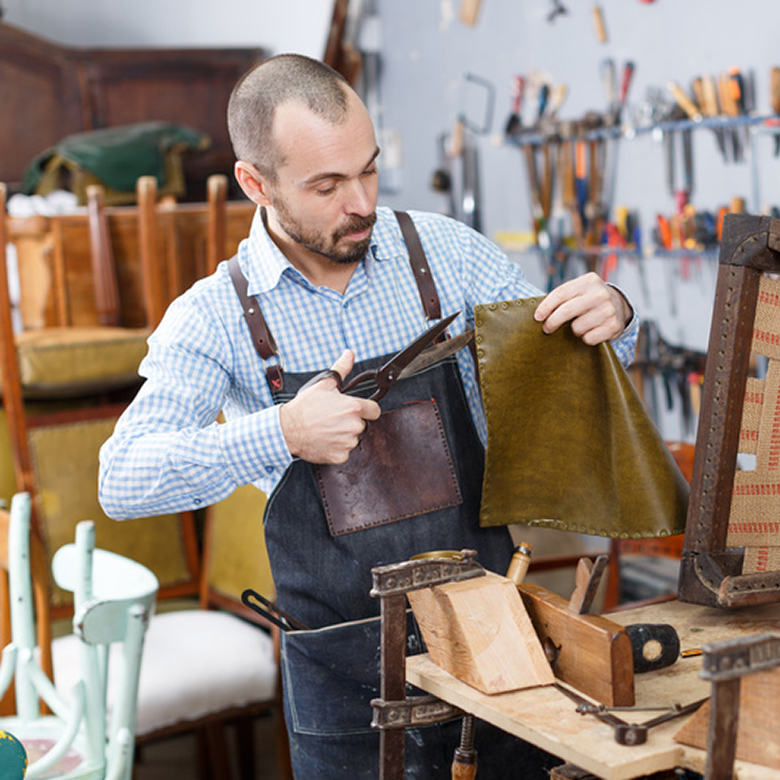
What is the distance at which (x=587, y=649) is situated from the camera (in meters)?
1.42

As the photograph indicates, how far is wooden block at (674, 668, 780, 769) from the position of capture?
1.22 m

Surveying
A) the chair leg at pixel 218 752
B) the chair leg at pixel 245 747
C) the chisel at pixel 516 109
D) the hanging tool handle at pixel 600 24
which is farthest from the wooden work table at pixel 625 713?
Result: the chisel at pixel 516 109

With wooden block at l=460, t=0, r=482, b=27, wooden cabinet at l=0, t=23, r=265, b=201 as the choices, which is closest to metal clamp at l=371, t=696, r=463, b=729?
wooden block at l=460, t=0, r=482, b=27

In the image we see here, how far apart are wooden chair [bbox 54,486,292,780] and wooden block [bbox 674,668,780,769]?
1.87 m

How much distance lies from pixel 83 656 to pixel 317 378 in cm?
90

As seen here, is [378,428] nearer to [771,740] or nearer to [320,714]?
[320,714]

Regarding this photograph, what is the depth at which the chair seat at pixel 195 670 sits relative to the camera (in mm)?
2842

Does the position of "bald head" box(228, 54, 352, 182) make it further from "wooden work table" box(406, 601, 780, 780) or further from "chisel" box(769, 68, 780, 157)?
"chisel" box(769, 68, 780, 157)

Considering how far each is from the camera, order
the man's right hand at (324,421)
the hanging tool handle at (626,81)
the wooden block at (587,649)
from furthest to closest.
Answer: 1. the hanging tool handle at (626,81)
2. the man's right hand at (324,421)
3. the wooden block at (587,649)

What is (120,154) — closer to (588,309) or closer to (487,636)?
(588,309)

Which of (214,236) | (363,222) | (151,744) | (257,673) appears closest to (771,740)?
(363,222)

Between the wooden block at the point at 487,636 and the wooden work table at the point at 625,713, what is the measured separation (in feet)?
0.06

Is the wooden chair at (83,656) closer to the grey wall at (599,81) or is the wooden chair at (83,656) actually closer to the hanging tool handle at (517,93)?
the grey wall at (599,81)

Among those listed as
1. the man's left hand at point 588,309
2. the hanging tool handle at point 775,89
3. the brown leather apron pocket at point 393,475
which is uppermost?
the hanging tool handle at point 775,89
